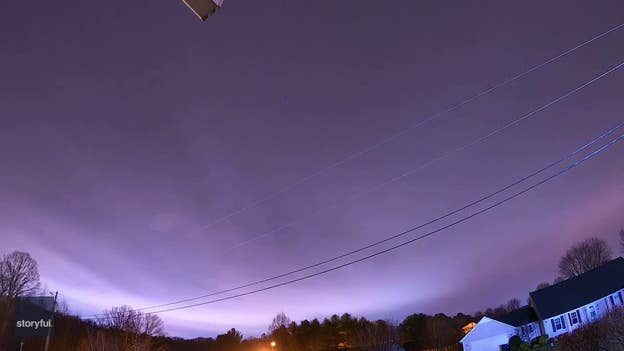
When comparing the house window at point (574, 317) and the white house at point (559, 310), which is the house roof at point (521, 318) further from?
the house window at point (574, 317)

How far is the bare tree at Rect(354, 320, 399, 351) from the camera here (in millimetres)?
65812

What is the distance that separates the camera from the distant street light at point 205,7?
2.54m

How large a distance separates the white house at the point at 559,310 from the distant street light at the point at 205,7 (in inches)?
2370

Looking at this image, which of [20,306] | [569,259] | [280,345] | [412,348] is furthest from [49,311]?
[569,259]

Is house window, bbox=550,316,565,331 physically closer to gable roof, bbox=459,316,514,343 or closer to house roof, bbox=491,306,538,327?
house roof, bbox=491,306,538,327

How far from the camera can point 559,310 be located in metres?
55.6

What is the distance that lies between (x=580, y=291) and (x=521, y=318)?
9.42 meters

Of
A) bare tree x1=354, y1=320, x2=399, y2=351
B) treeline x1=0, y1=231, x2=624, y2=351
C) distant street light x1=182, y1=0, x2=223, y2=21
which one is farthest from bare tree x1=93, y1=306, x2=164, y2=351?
distant street light x1=182, y1=0, x2=223, y2=21

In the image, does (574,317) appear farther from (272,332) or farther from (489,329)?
(272,332)

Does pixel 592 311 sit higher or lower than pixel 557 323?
higher

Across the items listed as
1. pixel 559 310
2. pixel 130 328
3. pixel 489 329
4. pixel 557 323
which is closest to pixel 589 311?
pixel 559 310

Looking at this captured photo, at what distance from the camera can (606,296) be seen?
52.6 m

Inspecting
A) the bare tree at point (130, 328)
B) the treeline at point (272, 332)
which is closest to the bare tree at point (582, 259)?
the treeline at point (272, 332)

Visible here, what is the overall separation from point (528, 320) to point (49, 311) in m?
59.9
